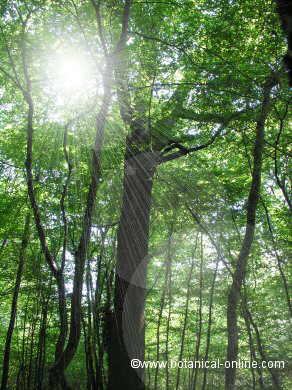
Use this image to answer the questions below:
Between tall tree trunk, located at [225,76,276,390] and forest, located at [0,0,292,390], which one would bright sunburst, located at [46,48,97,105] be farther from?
tall tree trunk, located at [225,76,276,390]

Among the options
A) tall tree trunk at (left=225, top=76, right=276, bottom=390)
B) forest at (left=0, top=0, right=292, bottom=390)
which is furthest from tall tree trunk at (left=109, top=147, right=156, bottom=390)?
tall tree trunk at (left=225, top=76, right=276, bottom=390)

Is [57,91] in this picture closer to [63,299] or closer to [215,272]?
[63,299]

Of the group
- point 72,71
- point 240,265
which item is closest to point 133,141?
point 72,71

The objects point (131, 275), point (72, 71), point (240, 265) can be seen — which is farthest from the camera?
point (131, 275)

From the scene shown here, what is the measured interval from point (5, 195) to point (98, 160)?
599 centimetres

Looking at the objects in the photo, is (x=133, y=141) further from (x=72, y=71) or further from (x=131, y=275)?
(x=131, y=275)

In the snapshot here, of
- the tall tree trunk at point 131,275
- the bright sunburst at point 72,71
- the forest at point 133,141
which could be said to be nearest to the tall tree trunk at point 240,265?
the forest at point 133,141

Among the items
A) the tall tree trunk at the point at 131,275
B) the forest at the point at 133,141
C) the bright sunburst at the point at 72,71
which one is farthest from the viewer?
the tall tree trunk at the point at 131,275

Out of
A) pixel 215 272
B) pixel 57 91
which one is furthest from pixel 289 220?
pixel 57 91

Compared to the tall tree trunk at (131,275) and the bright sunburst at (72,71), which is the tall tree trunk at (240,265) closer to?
the tall tree trunk at (131,275)

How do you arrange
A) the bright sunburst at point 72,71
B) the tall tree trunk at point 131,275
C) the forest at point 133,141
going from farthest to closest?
the tall tree trunk at point 131,275
the bright sunburst at point 72,71
the forest at point 133,141

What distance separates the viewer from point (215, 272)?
11586 mm

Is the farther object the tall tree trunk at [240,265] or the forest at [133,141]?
the tall tree trunk at [240,265]

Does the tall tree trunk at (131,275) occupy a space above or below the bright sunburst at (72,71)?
below
